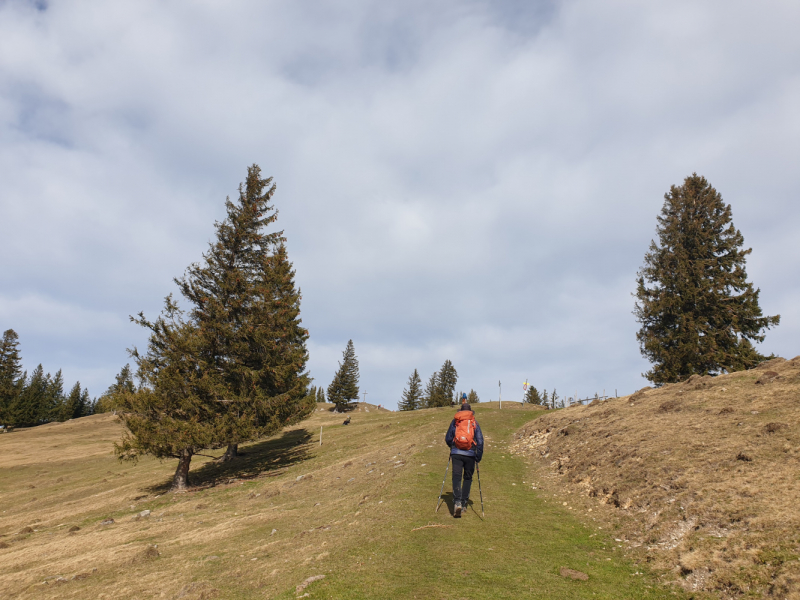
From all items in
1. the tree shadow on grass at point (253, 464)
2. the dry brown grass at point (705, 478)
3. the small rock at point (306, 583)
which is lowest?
the tree shadow on grass at point (253, 464)

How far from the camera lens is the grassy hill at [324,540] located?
7.91 metres

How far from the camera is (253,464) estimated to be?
29688 millimetres

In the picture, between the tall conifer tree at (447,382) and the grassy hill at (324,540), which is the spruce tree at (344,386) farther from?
the grassy hill at (324,540)

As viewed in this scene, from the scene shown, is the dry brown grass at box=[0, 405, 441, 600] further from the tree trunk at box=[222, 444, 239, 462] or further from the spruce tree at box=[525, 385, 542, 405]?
the spruce tree at box=[525, 385, 542, 405]

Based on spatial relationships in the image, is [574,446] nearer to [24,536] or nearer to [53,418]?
[24,536]

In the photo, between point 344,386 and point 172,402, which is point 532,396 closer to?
point 344,386

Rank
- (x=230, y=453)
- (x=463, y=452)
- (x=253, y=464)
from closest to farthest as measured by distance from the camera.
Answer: (x=463, y=452) → (x=253, y=464) → (x=230, y=453)

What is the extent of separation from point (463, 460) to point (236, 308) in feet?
63.6

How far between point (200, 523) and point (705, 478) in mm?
17040

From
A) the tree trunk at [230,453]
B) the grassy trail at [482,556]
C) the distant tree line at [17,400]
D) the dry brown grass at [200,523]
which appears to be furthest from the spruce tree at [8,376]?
the grassy trail at [482,556]

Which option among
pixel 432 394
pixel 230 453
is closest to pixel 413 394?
pixel 432 394

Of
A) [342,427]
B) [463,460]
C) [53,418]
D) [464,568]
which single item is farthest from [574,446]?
[53,418]

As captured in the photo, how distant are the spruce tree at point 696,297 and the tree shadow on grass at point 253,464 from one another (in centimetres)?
3192

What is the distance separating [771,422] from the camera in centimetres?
1270
